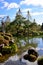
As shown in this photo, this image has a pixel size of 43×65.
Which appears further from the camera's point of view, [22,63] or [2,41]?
[2,41]

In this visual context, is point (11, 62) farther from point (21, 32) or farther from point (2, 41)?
point (21, 32)

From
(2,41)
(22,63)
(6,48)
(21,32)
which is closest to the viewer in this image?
(22,63)

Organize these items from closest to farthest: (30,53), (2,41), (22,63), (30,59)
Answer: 1. (22,63)
2. (30,59)
3. (30,53)
4. (2,41)

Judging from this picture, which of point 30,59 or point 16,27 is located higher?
point 30,59

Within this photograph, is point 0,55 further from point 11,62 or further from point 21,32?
point 21,32

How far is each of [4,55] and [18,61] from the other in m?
3.27

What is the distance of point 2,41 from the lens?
21.9 metres

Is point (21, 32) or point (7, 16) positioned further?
point (7, 16)

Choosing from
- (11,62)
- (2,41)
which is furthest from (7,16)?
(11,62)

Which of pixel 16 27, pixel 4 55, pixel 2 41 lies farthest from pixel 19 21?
pixel 4 55

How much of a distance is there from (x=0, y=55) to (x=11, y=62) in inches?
120

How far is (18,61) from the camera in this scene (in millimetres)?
15781

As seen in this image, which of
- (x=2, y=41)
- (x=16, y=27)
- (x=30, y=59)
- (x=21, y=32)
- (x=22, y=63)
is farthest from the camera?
(x=16, y=27)

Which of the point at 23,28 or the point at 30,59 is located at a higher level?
the point at 30,59
